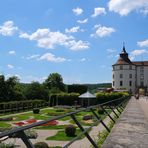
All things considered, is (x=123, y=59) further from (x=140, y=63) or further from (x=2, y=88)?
(x=2, y=88)

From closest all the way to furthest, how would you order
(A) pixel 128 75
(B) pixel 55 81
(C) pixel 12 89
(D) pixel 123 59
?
1. (C) pixel 12 89
2. (A) pixel 128 75
3. (D) pixel 123 59
4. (B) pixel 55 81

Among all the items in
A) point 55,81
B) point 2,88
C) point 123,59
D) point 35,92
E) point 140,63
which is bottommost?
point 35,92

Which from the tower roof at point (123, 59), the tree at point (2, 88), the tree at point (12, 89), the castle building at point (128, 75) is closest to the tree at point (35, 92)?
the tree at point (12, 89)

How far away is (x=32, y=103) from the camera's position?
60969 mm

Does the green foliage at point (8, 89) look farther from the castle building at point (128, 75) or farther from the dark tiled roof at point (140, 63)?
the dark tiled roof at point (140, 63)

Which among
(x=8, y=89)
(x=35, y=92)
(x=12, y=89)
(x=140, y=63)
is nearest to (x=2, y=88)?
(x=8, y=89)

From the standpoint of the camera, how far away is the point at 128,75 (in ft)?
416

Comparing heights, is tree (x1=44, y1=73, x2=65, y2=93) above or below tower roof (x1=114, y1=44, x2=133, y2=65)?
below

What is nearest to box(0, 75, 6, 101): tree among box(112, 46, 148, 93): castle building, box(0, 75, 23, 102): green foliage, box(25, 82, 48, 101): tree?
box(0, 75, 23, 102): green foliage

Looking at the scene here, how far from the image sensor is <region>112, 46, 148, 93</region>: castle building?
126 m

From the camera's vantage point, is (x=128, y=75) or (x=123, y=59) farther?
(x=123, y=59)

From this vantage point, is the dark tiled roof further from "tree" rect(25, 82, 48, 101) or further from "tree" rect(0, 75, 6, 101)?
"tree" rect(0, 75, 6, 101)

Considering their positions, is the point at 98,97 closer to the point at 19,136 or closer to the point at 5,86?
the point at 5,86

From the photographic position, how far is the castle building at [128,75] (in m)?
126
